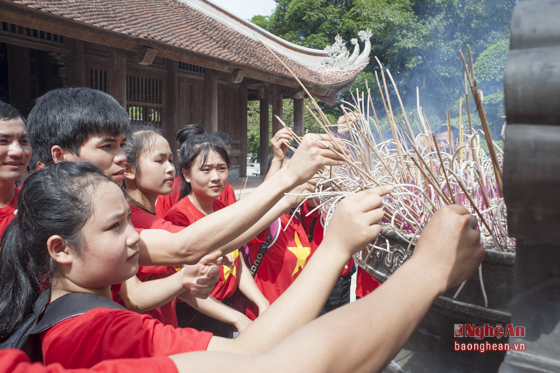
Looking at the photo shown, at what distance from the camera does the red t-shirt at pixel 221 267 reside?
6.82 feet

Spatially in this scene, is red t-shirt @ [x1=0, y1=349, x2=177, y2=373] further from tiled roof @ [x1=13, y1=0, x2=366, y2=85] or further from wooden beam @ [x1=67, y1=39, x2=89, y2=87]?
wooden beam @ [x1=67, y1=39, x2=89, y2=87]

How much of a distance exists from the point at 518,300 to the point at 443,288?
149mm

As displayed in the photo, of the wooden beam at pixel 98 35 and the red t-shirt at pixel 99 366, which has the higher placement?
the wooden beam at pixel 98 35

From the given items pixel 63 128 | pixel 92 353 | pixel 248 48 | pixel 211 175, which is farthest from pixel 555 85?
pixel 248 48

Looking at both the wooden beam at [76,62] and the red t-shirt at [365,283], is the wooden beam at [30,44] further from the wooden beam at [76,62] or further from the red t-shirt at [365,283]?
the red t-shirt at [365,283]

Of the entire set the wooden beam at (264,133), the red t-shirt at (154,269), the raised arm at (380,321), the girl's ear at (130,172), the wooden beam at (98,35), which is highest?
the wooden beam at (98,35)

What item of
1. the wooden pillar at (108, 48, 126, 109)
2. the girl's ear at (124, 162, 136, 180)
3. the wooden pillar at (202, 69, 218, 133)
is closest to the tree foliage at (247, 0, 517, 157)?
the wooden pillar at (202, 69, 218, 133)

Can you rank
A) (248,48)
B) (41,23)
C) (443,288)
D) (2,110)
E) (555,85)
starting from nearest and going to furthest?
(555,85)
(443,288)
(2,110)
(41,23)
(248,48)

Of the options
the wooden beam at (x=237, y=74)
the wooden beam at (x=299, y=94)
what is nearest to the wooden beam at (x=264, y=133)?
the wooden beam at (x=299, y=94)

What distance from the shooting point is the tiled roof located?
4855mm

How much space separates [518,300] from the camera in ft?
1.97

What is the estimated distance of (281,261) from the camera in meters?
2.34

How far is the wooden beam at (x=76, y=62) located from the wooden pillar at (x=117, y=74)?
0.70 meters

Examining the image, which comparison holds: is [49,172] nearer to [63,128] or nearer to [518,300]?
[63,128]
